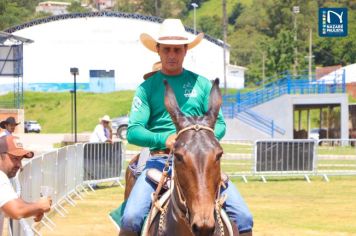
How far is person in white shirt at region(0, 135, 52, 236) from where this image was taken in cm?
748

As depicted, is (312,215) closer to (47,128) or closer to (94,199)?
(94,199)

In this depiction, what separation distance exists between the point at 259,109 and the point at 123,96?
35.5m

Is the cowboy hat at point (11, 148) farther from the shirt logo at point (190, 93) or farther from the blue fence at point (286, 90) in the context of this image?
the blue fence at point (286, 90)

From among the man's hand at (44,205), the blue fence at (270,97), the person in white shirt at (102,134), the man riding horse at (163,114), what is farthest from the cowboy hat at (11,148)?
the blue fence at (270,97)

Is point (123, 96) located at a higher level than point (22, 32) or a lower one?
lower

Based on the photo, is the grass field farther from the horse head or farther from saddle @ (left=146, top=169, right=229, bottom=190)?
the horse head

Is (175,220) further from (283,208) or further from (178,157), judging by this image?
(283,208)

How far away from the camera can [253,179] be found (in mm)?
31406

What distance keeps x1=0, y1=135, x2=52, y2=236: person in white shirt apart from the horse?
989 millimetres

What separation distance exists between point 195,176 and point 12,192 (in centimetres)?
147

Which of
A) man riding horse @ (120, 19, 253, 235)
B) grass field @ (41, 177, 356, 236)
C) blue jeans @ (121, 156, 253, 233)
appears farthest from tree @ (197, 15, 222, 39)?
blue jeans @ (121, 156, 253, 233)

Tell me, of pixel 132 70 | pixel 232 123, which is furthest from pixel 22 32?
pixel 232 123

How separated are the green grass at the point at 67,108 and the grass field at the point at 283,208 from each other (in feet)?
178

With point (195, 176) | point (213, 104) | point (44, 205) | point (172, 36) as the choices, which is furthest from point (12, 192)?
point (172, 36)
